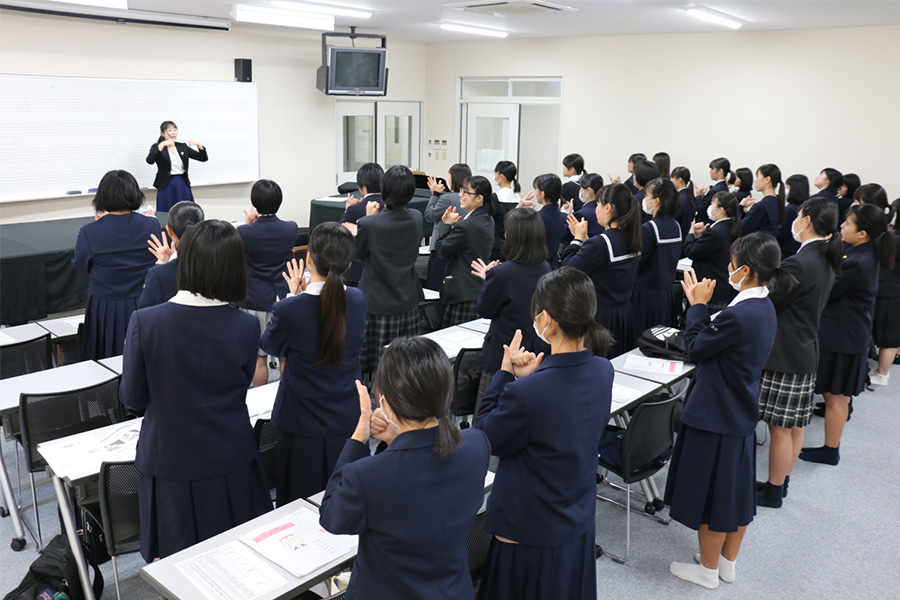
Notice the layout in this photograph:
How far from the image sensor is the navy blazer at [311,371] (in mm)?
2623

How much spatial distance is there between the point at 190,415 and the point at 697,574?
229 centimetres

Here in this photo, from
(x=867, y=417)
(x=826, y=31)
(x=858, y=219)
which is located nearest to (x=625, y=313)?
(x=858, y=219)

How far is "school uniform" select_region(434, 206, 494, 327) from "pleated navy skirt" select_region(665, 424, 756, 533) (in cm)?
199

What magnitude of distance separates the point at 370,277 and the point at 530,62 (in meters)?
6.84

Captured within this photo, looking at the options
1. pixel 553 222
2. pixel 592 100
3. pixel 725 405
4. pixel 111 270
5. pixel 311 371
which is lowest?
pixel 725 405

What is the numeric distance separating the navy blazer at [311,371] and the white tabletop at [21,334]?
1870 mm

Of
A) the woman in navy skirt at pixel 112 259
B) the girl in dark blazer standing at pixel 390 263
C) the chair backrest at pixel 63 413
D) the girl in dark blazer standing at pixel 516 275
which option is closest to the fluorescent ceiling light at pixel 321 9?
the girl in dark blazer standing at pixel 390 263

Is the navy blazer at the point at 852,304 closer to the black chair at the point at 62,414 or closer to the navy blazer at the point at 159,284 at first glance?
the navy blazer at the point at 159,284

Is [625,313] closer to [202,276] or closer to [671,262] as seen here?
[671,262]

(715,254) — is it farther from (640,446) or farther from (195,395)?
(195,395)

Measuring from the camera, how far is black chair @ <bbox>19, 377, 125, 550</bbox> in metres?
3.01

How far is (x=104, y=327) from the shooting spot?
410cm

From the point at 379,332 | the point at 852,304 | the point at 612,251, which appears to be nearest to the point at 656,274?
the point at 612,251

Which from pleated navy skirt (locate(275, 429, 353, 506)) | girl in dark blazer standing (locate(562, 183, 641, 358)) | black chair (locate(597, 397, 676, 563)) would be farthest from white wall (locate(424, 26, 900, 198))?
pleated navy skirt (locate(275, 429, 353, 506))
